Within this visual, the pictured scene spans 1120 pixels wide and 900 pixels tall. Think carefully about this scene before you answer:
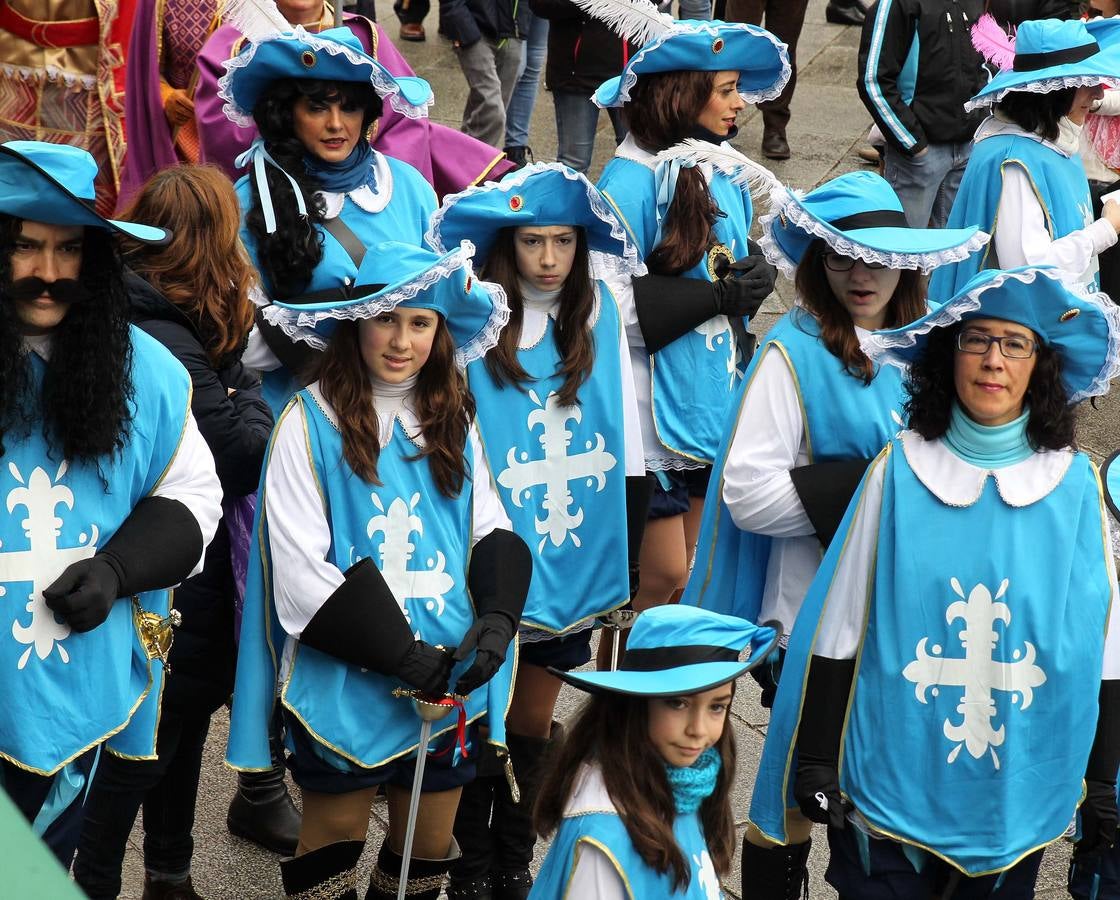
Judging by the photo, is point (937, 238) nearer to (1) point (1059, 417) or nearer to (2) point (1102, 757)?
(1) point (1059, 417)

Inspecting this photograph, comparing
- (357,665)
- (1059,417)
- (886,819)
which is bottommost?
Answer: (886,819)

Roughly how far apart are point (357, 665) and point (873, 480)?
118 centimetres

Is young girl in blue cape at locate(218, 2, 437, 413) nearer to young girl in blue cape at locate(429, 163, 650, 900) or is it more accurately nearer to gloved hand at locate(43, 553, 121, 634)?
young girl in blue cape at locate(429, 163, 650, 900)

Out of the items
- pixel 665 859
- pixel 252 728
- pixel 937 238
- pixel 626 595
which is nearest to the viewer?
pixel 665 859

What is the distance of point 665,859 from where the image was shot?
3049 mm

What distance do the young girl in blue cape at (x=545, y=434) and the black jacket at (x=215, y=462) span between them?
1.97 feet

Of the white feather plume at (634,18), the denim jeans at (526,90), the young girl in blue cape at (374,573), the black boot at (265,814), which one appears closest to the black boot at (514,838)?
the young girl in blue cape at (374,573)

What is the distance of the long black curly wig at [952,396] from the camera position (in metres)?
3.47

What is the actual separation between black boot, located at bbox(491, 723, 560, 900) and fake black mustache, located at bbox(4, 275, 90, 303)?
69.9 inches

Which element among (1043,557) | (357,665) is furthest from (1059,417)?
(357,665)

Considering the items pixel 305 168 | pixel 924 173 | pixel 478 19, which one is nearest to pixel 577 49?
pixel 478 19

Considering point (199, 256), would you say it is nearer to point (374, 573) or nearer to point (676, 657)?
point (374, 573)

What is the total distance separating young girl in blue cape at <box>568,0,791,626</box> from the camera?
5055mm

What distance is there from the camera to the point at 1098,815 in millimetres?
3561
